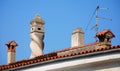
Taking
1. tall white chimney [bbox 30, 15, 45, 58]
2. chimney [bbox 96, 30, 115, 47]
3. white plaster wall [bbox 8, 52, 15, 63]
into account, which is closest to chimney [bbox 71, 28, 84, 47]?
tall white chimney [bbox 30, 15, 45, 58]

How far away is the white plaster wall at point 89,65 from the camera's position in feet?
51.9

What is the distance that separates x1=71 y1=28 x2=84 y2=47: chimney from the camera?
2428cm

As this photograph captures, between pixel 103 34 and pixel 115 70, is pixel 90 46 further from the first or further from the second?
pixel 115 70

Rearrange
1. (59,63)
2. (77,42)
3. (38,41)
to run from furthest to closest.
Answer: (38,41) → (77,42) → (59,63)

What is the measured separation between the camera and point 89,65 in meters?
16.7

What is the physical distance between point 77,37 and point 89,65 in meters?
8.11

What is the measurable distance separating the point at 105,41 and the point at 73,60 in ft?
7.82

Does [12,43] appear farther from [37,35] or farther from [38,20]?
[38,20]

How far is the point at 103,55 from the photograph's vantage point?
1584 centimetres

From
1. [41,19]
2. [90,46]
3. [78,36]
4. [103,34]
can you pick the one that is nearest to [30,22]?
[41,19]

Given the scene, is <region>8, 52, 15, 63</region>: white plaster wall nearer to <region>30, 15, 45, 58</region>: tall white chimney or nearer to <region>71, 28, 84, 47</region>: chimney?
<region>30, 15, 45, 58</region>: tall white chimney

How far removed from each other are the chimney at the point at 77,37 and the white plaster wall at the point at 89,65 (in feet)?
22.2

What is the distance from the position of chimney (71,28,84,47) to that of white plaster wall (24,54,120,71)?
266 inches

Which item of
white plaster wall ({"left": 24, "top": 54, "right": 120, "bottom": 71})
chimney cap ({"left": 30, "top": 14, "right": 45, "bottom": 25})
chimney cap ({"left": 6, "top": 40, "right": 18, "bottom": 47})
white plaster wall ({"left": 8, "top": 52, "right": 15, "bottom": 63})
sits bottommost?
white plaster wall ({"left": 24, "top": 54, "right": 120, "bottom": 71})
